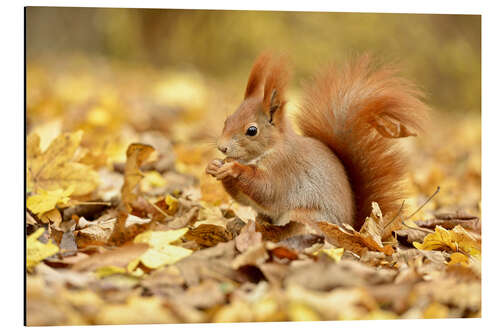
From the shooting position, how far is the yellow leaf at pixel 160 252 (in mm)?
1381

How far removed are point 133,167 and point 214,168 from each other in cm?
50

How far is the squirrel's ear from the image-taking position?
1.68m

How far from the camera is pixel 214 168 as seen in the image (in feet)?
5.38

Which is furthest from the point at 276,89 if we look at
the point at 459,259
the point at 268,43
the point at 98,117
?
the point at 268,43

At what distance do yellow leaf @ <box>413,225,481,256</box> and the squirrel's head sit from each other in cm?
54

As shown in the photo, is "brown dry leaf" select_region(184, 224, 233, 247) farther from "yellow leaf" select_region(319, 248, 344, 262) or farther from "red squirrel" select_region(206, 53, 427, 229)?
"yellow leaf" select_region(319, 248, 344, 262)

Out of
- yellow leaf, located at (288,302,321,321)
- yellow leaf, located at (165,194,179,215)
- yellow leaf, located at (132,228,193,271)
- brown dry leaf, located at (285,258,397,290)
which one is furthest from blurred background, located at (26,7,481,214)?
yellow leaf, located at (288,302,321,321)

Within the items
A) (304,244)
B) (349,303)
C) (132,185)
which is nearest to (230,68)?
(132,185)

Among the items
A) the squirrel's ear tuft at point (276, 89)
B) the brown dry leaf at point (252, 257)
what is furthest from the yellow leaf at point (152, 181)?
the brown dry leaf at point (252, 257)

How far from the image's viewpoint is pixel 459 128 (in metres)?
5.20

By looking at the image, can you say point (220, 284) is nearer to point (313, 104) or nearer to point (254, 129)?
point (254, 129)

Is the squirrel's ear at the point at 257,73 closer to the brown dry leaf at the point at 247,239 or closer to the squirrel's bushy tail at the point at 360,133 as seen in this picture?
the squirrel's bushy tail at the point at 360,133

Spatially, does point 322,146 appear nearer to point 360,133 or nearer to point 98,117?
point 360,133

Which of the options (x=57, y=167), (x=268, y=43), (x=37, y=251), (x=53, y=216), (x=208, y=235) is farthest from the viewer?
(x=268, y=43)
